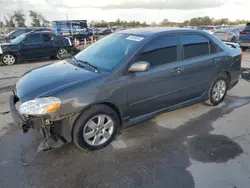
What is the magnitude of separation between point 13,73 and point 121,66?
6.32 meters

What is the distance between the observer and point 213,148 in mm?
2980

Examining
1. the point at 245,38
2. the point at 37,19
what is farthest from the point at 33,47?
the point at 37,19

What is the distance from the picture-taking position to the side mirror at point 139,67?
9.41 ft

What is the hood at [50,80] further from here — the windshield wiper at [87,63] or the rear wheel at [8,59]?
the rear wheel at [8,59]

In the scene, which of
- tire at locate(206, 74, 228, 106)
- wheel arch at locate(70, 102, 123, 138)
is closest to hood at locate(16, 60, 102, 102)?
wheel arch at locate(70, 102, 123, 138)

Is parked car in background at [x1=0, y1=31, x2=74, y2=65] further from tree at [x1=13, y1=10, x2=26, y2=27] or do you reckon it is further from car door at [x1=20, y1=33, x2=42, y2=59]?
tree at [x1=13, y1=10, x2=26, y2=27]

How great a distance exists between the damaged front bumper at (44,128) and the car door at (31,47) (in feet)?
25.5

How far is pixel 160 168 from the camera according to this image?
259 centimetres

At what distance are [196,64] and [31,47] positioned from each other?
834 centimetres

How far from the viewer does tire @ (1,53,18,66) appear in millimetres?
9289

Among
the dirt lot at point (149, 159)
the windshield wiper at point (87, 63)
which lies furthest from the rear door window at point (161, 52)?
the dirt lot at point (149, 159)

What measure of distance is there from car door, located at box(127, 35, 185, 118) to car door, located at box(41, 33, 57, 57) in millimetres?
8118

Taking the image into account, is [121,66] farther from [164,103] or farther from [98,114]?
[164,103]

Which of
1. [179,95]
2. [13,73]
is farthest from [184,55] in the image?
[13,73]
